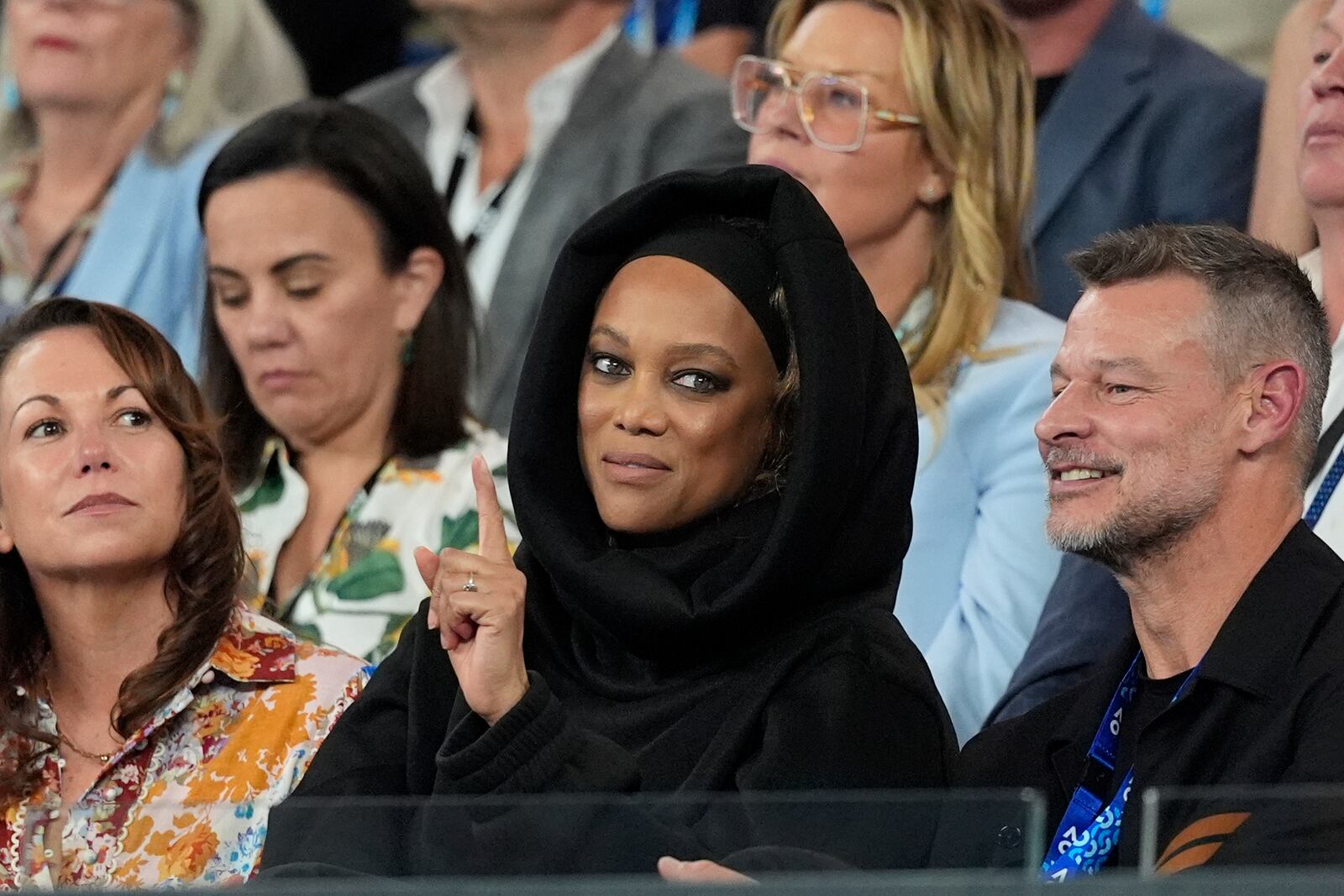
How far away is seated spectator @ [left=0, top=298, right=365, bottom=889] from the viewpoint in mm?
2486

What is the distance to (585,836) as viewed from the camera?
5.36ft

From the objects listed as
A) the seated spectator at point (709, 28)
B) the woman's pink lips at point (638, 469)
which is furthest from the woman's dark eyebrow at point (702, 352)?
the seated spectator at point (709, 28)

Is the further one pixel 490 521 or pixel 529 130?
pixel 529 130

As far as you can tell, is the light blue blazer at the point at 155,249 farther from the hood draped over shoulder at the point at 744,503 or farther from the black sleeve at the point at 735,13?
the hood draped over shoulder at the point at 744,503

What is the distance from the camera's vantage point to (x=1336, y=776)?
2020 mm

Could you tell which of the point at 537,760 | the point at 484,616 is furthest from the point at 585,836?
→ the point at 484,616

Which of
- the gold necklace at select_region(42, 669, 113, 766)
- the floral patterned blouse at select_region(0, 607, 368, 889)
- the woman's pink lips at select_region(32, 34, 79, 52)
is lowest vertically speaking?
the gold necklace at select_region(42, 669, 113, 766)

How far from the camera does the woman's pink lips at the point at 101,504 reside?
2531mm

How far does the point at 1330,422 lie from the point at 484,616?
1.15m

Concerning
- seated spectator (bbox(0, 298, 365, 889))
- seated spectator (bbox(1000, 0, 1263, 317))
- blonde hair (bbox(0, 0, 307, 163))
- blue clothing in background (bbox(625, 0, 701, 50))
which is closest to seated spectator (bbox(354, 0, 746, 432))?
blonde hair (bbox(0, 0, 307, 163))

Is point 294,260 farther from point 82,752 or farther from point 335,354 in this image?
point 82,752

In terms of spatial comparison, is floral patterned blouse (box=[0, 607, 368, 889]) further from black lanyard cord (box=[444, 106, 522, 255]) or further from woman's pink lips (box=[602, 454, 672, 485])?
black lanyard cord (box=[444, 106, 522, 255])

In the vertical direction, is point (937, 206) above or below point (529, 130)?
above

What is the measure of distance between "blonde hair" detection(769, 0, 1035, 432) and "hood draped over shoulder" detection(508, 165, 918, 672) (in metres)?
0.89
